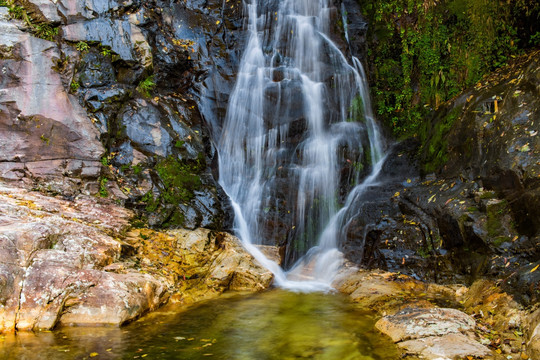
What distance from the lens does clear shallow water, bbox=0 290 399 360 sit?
4055 mm

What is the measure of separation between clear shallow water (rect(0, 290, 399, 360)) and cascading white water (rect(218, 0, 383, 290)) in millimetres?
1655

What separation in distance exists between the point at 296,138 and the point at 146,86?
427 cm

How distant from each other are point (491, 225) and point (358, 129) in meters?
5.12

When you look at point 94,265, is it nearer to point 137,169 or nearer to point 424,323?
point 137,169

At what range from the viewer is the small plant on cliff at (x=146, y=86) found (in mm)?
9166

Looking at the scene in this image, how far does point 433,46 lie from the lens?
9.84 metres

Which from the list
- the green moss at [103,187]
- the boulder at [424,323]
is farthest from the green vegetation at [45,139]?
the boulder at [424,323]

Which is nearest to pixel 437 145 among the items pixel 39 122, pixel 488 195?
pixel 488 195

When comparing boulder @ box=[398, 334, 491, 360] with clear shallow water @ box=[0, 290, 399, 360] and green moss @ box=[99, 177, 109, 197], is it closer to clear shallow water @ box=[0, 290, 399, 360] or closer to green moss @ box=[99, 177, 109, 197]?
clear shallow water @ box=[0, 290, 399, 360]

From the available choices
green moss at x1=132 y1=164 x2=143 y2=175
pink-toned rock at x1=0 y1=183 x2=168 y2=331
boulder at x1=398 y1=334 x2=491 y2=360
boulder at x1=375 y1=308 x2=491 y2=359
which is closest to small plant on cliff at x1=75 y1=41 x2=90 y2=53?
green moss at x1=132 y1=164 x2=143 y2=175

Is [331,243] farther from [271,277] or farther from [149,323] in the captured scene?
[149,323]

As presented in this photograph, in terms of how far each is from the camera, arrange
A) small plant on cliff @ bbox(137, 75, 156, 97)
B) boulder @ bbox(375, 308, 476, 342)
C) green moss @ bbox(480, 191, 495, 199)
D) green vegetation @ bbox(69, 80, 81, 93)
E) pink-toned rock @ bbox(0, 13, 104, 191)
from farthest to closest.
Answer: small plant on cliff @ bbox(137, 75, 156, 97)
green vegetation @ bbox(69, 80, 81, 93)
pink-toned rock @ bbox(0, 13, 104, 191)
green moss @ bbox(480, 191, 495, 199)
boulder @ bbox(375, 308, 476, 342)

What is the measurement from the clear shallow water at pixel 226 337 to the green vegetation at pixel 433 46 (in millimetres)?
6464

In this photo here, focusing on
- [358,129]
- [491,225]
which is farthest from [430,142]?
[491,225]
